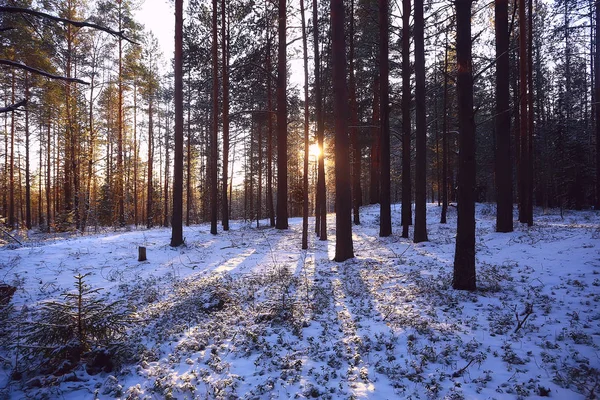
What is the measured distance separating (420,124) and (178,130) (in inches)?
398

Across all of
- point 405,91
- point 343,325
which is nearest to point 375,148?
point 405,91

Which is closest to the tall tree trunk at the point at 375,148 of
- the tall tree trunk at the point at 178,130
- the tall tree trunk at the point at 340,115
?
the tall tree trunk at the point at 340,115

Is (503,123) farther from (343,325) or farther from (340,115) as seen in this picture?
(343,325)

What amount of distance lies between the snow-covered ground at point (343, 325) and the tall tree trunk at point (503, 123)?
2.46m

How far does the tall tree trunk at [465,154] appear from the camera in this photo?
5.98 metres

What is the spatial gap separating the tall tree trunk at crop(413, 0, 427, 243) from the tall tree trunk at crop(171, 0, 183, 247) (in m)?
9.51

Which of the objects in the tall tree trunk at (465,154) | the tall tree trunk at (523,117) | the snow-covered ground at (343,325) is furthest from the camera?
the tall tree trunk at (523,117)

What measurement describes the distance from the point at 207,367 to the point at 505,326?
4.83 meters

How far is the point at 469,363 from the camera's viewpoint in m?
3.77

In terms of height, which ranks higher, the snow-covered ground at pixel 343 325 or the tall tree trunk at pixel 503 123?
the tall tree trunk at pixel 503 123

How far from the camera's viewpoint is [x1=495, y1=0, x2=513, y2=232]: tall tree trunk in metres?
11.2

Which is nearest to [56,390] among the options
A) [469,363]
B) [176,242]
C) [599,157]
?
[469,363]

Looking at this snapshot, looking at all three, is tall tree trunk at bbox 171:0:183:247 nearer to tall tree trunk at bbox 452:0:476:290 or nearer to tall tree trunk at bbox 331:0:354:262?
tall tree trunk at bbox 331:0:354:262

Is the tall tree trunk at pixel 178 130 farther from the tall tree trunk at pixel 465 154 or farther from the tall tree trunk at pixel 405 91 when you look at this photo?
the tall tree trunk at pixel 465 154
